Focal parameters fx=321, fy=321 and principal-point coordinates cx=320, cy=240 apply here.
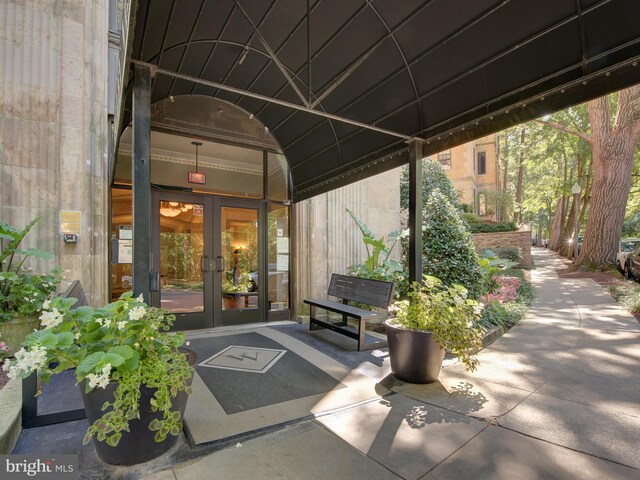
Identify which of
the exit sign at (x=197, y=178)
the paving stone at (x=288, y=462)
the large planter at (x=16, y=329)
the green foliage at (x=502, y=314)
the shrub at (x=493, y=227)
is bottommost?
the paving stone at (x=288, y=462)

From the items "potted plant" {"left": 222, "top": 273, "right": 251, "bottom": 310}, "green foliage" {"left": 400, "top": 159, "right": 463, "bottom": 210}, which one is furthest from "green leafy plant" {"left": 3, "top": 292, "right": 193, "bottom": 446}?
"green foliage" {"left": 400, "top": 159, "right": 463, "bottom": 210}

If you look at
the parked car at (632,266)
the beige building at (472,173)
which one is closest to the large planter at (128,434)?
the parked car at (632,266)

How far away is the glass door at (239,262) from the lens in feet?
22.6

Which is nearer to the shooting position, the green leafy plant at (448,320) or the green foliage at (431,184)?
the green leafy plant at (448,320)

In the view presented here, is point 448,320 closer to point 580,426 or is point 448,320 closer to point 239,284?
point 580,426

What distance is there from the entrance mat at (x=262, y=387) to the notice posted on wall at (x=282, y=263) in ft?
7.67

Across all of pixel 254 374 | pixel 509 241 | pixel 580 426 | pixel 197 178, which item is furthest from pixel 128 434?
pixel 509 241

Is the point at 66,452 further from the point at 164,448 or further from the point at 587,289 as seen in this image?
the point at 587,289

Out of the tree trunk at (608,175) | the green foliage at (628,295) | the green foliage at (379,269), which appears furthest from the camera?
the tree trunk at (608,175)

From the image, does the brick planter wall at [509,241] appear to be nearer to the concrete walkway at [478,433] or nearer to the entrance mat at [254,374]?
the concrete walkway at [478,433]

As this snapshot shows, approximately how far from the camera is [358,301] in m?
6.00

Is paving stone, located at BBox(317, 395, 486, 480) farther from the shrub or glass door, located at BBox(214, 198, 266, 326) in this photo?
the shrub

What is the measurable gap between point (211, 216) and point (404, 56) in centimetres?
474

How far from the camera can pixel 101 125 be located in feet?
17.8
